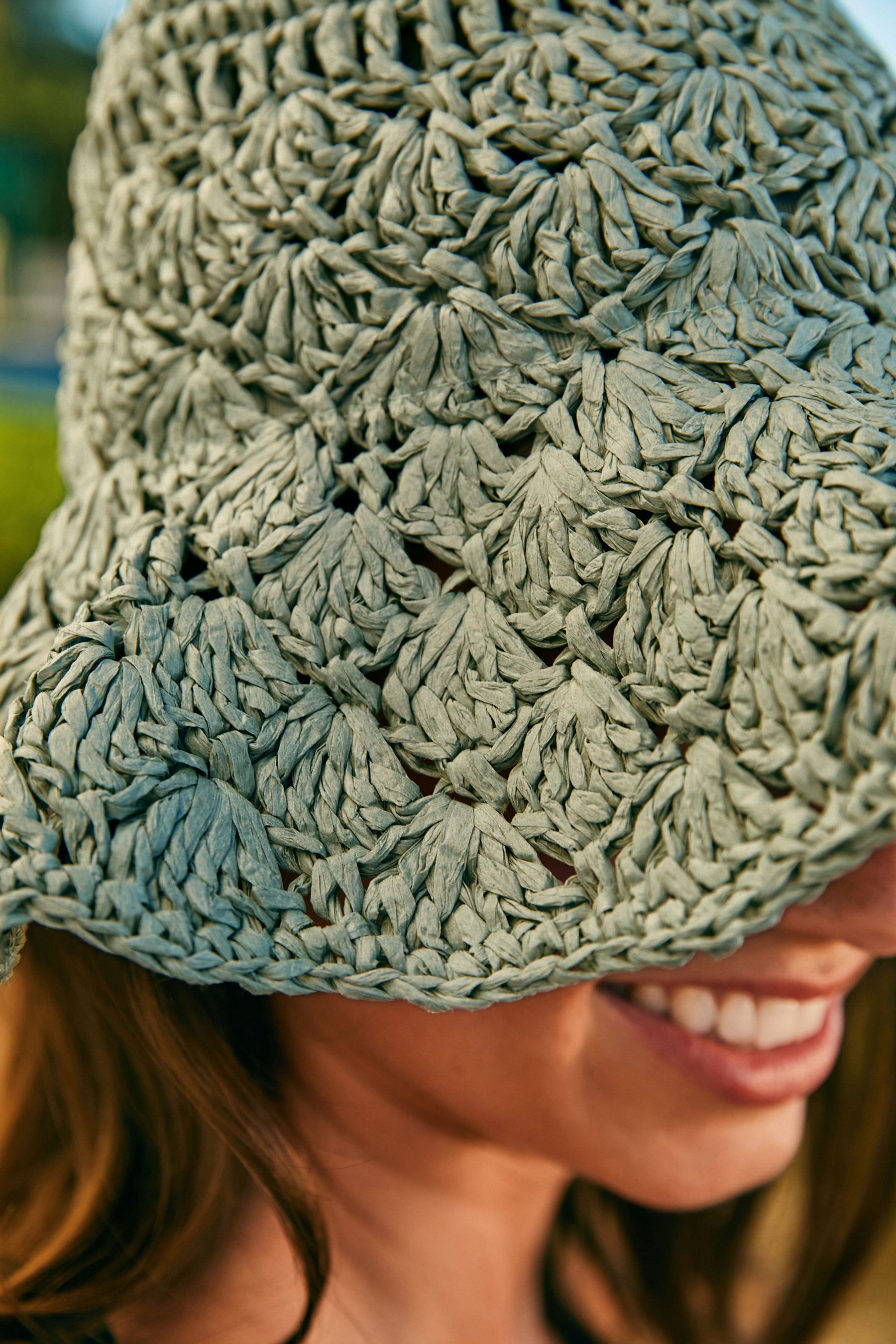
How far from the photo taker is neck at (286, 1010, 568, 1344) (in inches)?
28.8

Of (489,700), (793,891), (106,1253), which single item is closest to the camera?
(793,891)

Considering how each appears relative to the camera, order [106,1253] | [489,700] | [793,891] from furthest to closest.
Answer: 1. [106,1253]
2. [489,700]
3. [793,891]

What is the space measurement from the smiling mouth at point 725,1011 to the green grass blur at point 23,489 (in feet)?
3.58

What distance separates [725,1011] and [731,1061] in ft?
0.10

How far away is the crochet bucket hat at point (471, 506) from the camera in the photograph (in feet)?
1.82

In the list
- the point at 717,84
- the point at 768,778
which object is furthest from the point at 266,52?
the point at 768,778

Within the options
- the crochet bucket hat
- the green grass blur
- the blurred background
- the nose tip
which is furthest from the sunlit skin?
the blurred background

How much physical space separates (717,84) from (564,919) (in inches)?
18.8

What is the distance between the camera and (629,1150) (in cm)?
69

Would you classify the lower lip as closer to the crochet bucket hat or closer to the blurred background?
the crochet bucket hat

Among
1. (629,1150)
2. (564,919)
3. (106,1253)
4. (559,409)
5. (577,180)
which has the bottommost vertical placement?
(106,1253)

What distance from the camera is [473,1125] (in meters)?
0.72

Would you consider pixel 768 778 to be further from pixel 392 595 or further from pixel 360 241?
pixel 360 241

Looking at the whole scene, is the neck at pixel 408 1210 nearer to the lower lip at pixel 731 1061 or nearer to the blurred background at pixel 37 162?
the lower lip at pixel 731 1061
